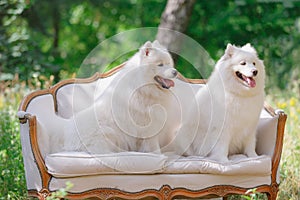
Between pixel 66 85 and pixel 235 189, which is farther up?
pixel 66 85

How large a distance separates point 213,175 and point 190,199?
12.4 inches

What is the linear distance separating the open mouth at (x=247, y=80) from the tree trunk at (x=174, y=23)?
2280mm

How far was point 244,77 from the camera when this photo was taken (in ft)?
12.5

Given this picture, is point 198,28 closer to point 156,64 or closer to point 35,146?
point 156,64

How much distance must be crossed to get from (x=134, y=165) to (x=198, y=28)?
5.03 meters

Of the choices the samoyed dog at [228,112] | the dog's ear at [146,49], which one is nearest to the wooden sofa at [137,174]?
the samoyed dog at [228,112]

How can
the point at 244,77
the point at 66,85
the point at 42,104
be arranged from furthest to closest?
the point at 66,85
the point at 42,104
the point at 244,77

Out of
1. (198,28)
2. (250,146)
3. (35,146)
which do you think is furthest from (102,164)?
(198,28)

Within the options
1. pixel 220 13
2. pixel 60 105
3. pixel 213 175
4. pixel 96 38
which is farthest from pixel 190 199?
pixel 96 38

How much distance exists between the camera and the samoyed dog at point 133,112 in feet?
12.2

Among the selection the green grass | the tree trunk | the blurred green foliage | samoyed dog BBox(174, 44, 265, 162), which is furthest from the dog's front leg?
the blurred green foliage

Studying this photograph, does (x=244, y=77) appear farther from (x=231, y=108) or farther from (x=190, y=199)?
(x=190, y=199)

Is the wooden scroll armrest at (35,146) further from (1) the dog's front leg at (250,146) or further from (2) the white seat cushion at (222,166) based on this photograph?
(1) the dog's front leg at (250,146)

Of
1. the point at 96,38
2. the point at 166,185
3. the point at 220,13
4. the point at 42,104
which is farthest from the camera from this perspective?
the point at 96,38
